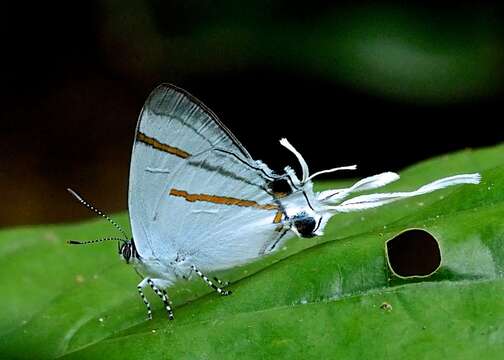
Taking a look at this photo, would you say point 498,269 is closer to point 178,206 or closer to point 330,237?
point 330,237

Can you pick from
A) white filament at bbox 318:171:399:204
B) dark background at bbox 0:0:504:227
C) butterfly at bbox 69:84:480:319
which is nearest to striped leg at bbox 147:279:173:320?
butterfly at bbox 69:84:480:319

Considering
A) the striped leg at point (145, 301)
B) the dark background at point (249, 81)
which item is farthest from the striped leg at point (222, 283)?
the dark background at point (249, 81)

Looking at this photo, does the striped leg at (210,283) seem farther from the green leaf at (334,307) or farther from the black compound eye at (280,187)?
the black compound eye at (280,187)

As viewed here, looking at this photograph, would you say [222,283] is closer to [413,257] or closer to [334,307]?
[334,307]

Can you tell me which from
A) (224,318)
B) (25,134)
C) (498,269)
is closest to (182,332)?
(224,318)

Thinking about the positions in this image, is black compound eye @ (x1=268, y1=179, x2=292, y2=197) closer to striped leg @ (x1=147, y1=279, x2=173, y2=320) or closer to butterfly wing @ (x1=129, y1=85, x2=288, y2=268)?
butterfly wing @ (x1=129, y1=85, x2=288, y2=268)

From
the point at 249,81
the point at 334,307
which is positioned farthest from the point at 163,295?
the point at 249,81
